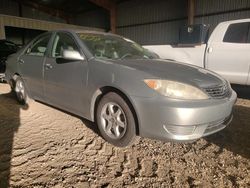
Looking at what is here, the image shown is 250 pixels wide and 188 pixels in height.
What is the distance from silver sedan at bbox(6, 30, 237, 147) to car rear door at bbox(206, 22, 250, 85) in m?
2.38

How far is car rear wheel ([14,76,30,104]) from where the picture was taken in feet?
15.3

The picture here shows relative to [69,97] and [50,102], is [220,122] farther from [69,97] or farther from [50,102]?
[50,102]

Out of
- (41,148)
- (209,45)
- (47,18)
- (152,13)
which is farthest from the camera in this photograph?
(47,18)

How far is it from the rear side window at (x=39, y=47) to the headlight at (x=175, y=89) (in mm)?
2234

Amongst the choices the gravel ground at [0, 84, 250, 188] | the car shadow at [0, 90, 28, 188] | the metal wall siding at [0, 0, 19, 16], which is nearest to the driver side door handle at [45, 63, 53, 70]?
the gravel ground at [0, 84, 250, 188]

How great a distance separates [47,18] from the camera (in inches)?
893

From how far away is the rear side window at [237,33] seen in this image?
5.44 m

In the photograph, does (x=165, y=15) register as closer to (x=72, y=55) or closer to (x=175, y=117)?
(x=72, y=55)

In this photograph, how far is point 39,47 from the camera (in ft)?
14.1

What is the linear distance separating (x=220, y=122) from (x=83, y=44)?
79.5 inches

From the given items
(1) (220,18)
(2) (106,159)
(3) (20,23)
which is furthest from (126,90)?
(3) (20,23)

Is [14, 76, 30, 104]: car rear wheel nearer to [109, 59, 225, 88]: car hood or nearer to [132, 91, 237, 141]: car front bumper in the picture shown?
[109, 59, 225, 88]: car hood

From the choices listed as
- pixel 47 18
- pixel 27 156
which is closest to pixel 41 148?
pixel 27 156

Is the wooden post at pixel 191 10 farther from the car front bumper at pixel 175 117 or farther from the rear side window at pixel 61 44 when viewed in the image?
the car front bumper at pixel 175 117
